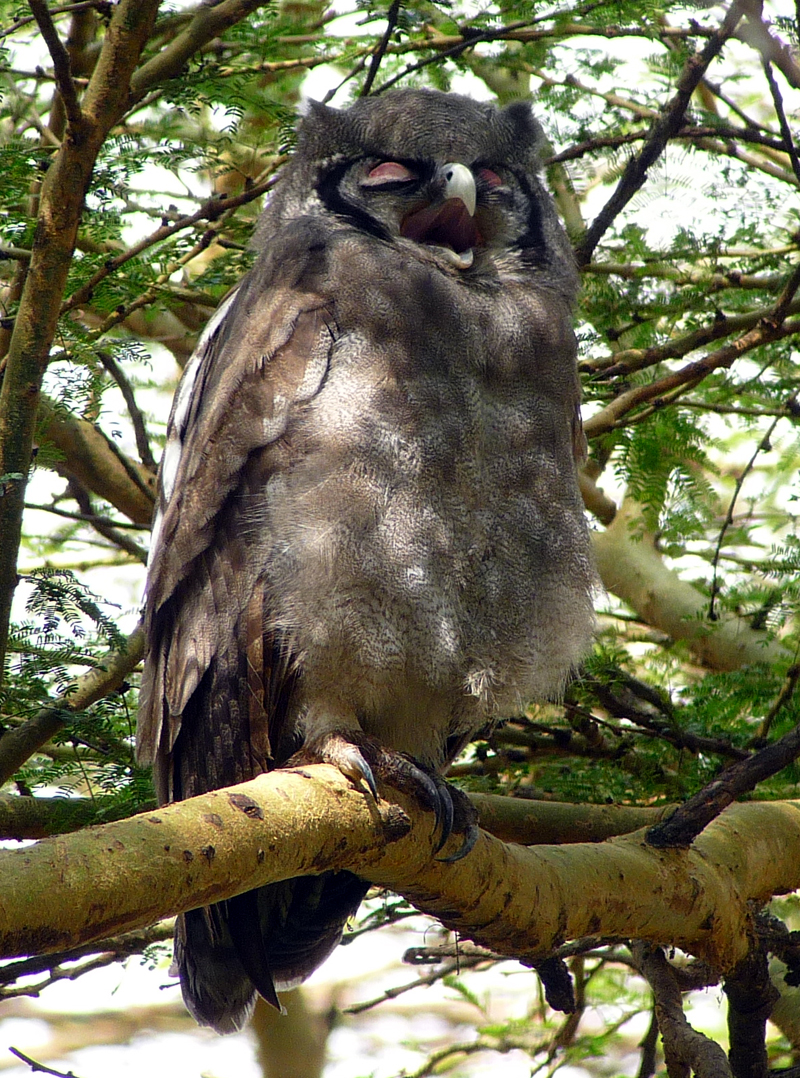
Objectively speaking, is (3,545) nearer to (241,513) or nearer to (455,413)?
(241,513)

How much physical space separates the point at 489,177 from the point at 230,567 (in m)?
1.44

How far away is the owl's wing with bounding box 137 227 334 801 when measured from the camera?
107 inches

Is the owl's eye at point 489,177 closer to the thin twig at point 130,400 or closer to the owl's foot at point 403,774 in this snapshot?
the thin twig at point 130,400

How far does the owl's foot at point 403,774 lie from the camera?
8.26 ft

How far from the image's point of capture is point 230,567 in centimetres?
278

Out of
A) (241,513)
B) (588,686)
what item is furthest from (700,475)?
(241,513)

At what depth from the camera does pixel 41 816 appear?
3.09 m

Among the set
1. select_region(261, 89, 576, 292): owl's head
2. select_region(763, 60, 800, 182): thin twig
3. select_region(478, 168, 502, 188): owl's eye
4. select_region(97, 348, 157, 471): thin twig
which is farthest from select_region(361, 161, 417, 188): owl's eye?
select_region(763, 60, 800, 182): thin twig

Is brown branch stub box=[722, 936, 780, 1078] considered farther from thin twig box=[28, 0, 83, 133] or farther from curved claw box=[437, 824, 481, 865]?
thin twig box=[28, 0, 83, 133]

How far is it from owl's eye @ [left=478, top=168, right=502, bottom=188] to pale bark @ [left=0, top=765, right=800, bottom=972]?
1.83m

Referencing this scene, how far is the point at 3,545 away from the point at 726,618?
8.95ft

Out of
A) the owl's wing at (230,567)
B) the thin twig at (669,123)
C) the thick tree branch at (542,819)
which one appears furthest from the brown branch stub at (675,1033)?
→ the thin twig at (669,123)

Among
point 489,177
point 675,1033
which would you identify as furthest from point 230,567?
point 675,1033

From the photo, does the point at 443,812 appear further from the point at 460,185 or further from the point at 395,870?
the point at 460,185
